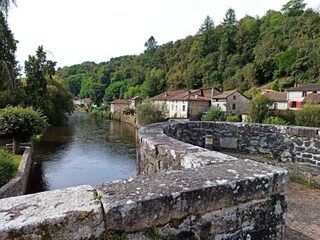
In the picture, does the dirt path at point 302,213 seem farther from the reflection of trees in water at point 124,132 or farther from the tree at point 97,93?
the tree at point 97,93

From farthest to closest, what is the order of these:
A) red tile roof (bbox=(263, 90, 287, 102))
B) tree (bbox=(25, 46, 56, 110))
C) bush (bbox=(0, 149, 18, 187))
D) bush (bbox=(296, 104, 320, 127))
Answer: red tile roof (bbox=(263, 90, 287, 102)) < tree (bbox=(25, 46, 56, 110)) < bush (bbox=(296, 104, 320, 127)) < bush (bbox=(0, 149, 18, 187))

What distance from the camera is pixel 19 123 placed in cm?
1510

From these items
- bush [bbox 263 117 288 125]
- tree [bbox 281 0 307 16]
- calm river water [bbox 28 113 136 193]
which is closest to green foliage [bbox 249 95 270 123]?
bush [bbox 263 117 288 125]

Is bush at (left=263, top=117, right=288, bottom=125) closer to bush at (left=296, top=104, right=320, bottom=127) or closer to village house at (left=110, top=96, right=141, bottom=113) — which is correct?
bush at (left=296, top=104, right=320, bottom=127)

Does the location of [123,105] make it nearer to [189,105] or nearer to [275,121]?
[189,105]

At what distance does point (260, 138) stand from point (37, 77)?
3112 centimetres

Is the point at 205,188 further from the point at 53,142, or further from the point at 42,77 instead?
the point at 42,77

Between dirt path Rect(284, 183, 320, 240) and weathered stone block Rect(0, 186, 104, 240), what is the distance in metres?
2.58

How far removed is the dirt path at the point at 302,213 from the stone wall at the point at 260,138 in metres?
0.85

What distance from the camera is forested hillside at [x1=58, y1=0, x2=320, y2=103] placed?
56.5 m

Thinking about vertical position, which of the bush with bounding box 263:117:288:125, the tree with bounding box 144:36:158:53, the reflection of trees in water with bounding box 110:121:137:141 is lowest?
the reflection of trees in water with bounding box 110:121:137:141

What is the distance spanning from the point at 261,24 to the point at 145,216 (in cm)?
9116

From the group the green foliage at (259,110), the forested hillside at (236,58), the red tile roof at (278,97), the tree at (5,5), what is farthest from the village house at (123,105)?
the tree at (5,5)

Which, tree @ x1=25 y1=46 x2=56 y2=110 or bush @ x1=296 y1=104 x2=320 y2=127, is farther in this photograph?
tree @ x1=25 y1=46 x2=56 y2=110
